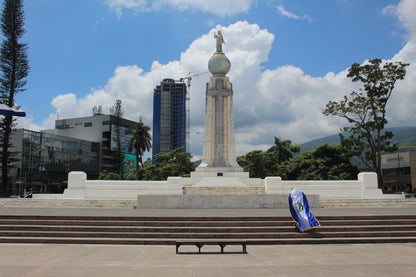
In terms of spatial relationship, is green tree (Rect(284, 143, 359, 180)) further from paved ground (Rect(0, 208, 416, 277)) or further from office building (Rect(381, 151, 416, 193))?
paved ground (Rect(0, 208, 416, 277))

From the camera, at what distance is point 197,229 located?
377 inches

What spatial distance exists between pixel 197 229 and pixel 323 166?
94.3 feet

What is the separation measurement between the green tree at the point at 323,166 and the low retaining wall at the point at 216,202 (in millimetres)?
22043

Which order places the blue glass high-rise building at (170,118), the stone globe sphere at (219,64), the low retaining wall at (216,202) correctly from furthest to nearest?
the blue glass high-rise building at (170,118) → the stone globe sphere at (219,64) → the low retaining wall at (216,202)

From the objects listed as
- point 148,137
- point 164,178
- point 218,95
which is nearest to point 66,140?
point 148,137

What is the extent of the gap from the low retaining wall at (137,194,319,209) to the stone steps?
3.92m

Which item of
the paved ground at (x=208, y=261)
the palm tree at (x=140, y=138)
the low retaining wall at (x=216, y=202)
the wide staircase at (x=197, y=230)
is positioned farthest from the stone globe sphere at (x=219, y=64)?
the palm tree at (x=140, y=138)

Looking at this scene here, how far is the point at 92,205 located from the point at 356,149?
71.1ft

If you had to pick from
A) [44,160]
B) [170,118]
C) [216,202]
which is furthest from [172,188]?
[170,118]

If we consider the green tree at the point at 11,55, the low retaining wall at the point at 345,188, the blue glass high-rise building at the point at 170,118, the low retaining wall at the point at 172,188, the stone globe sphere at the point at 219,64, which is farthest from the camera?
the blue glass high-rise building at the point at 170,118

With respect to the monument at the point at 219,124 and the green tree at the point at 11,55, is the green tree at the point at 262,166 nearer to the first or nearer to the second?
the monument at the point at 219,124

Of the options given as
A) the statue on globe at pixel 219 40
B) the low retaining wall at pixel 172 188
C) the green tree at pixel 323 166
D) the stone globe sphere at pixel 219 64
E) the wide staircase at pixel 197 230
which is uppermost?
the statue on globe at pixel 219 40

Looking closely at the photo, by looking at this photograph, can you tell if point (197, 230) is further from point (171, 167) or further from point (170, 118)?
point (170, 118)

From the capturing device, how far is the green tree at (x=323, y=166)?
115 ft
